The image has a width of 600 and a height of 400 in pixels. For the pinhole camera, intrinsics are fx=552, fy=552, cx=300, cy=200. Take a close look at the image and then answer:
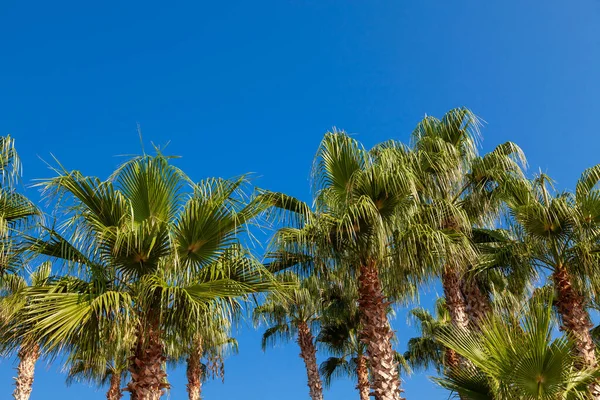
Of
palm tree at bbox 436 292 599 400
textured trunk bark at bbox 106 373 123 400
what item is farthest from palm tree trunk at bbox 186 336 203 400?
palm tree at bbox 436 292 599 400

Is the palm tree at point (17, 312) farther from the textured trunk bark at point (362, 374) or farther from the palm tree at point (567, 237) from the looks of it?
the textured trunk bark at point (362, 374)

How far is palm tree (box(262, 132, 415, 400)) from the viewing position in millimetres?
9961

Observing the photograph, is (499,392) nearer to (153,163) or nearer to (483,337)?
(483,337)

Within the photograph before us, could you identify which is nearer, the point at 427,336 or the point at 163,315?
the point at 163,315

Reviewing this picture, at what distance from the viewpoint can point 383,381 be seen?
9.98 metres

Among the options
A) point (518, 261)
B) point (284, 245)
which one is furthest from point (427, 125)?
point (284, 245)

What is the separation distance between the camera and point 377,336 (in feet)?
33.8

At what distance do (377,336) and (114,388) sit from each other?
15.3 meters

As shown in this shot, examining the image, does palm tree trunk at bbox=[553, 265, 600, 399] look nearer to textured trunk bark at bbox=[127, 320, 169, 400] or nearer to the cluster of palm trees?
the cluster of palm trees

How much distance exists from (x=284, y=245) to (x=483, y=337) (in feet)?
15.4

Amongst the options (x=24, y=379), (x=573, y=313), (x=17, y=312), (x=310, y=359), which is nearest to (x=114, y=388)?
Answer: (x=24, y=379)

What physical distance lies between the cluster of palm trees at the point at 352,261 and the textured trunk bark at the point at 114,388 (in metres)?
11.5

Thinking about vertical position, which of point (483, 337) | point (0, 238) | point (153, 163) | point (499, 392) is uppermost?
point (153, 163)

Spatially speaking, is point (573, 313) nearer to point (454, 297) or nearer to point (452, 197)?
point (454, 297)
